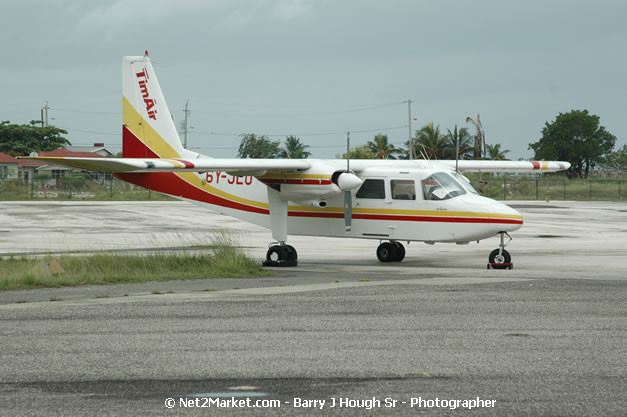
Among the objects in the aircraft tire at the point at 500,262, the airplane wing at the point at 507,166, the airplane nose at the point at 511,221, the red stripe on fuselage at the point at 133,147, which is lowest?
the aircraft tire at the point at 500,262

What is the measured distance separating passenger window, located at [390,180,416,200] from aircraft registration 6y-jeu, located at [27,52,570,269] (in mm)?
24

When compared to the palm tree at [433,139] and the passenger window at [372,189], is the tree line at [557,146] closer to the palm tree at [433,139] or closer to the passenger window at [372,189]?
the palm tree at [433,139]

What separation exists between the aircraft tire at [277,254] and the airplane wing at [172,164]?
194 cm

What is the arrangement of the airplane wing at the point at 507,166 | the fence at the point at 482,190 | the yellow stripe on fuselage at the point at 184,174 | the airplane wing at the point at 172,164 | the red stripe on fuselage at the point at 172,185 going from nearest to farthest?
the airplane wing at the point at 172,164 → the yellow stripe on fuselage at the point at 184,174 → the red stripe on fuselage at the point at 172,185 → the airplane wing at the point at 507,166 → the fence at the point at 482,190

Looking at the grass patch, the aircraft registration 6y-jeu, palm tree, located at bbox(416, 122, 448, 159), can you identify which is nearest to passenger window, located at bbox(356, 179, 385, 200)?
the aircraft registration 6y-jeu

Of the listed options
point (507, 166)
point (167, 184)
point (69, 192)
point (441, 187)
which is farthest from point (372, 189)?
point (69, 192)

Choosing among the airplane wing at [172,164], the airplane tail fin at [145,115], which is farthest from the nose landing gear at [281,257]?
the airplane tail fin at [145,115]

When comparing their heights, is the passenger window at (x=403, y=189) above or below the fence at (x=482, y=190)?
below

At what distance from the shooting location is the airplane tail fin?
23906 mm

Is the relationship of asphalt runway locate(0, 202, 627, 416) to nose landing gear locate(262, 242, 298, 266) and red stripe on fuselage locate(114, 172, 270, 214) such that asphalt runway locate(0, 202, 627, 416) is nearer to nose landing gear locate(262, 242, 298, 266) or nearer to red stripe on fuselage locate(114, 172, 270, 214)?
nose landing gear locate(262, 242, 298, 266)

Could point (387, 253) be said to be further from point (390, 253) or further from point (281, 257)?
point (281, 257)

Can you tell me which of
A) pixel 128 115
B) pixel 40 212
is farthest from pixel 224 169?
pixel 40 212

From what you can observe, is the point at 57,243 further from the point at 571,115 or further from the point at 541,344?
the point at 571,115

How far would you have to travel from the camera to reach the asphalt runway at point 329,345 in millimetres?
7102
